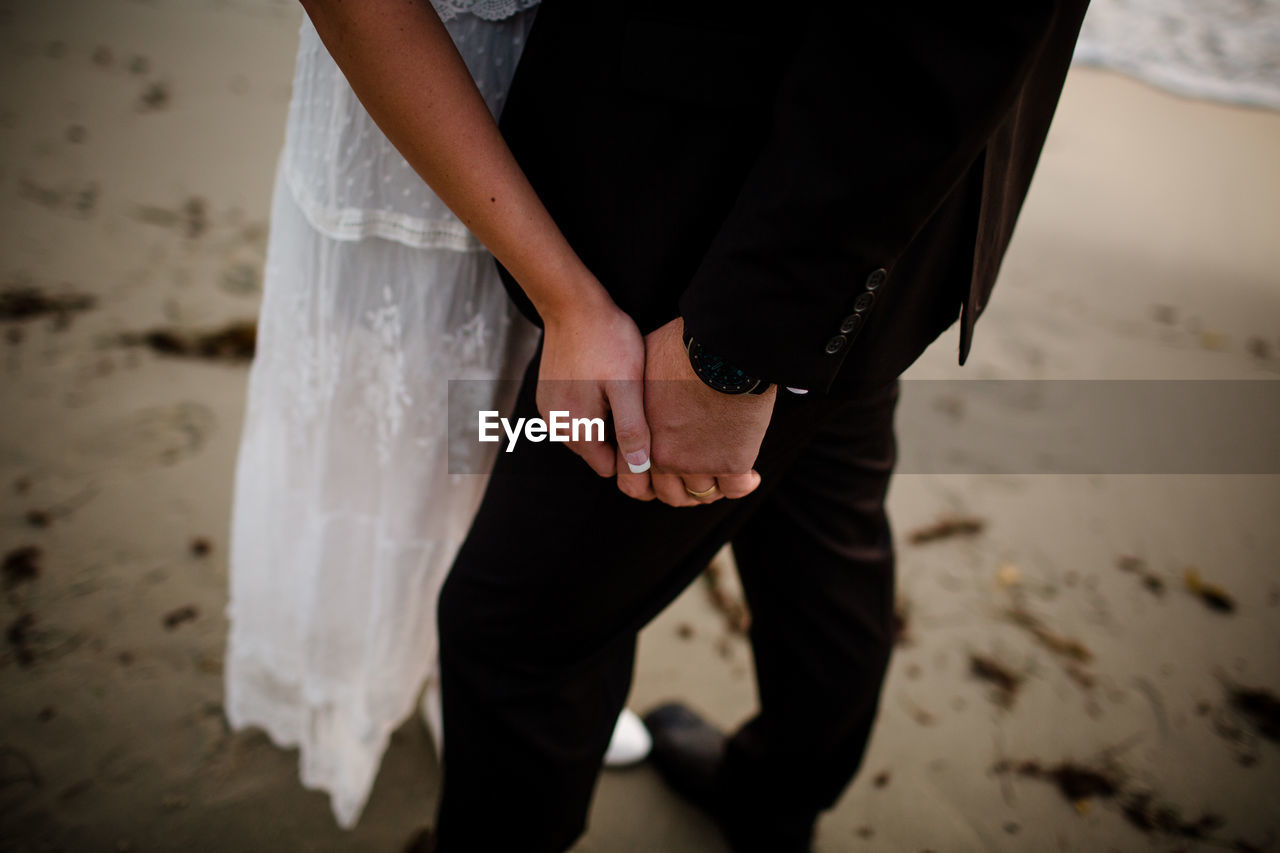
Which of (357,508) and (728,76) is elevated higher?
(728,76)

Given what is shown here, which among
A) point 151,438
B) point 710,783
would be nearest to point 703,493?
point 710,783

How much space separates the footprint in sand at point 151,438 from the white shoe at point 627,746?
50.6 inches

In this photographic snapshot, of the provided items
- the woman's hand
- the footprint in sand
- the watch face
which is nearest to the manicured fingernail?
the woman's hand

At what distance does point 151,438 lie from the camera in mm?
1925

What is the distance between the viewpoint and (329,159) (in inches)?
36.8

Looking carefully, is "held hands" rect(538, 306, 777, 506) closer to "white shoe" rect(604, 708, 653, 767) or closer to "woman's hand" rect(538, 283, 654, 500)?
"woman's hand" rect(538, 283, 654, 500)

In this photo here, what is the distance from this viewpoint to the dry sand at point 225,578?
55.3 inches

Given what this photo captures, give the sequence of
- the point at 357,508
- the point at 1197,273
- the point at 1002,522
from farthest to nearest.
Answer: the point at 1197,273 < the point at 1002,522 < the point at 357,508

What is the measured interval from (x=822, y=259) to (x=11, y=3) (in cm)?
457

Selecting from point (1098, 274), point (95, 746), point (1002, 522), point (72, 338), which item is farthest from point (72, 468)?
point (1098, 274)

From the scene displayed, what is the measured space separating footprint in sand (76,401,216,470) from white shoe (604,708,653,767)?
1.28 m

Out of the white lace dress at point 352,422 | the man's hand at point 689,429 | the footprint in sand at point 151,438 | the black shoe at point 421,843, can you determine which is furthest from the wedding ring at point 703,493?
the footprint in sand at point 151,438

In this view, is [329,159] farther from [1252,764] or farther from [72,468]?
[1252,764]

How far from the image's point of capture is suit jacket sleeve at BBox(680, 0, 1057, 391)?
1.70ft
